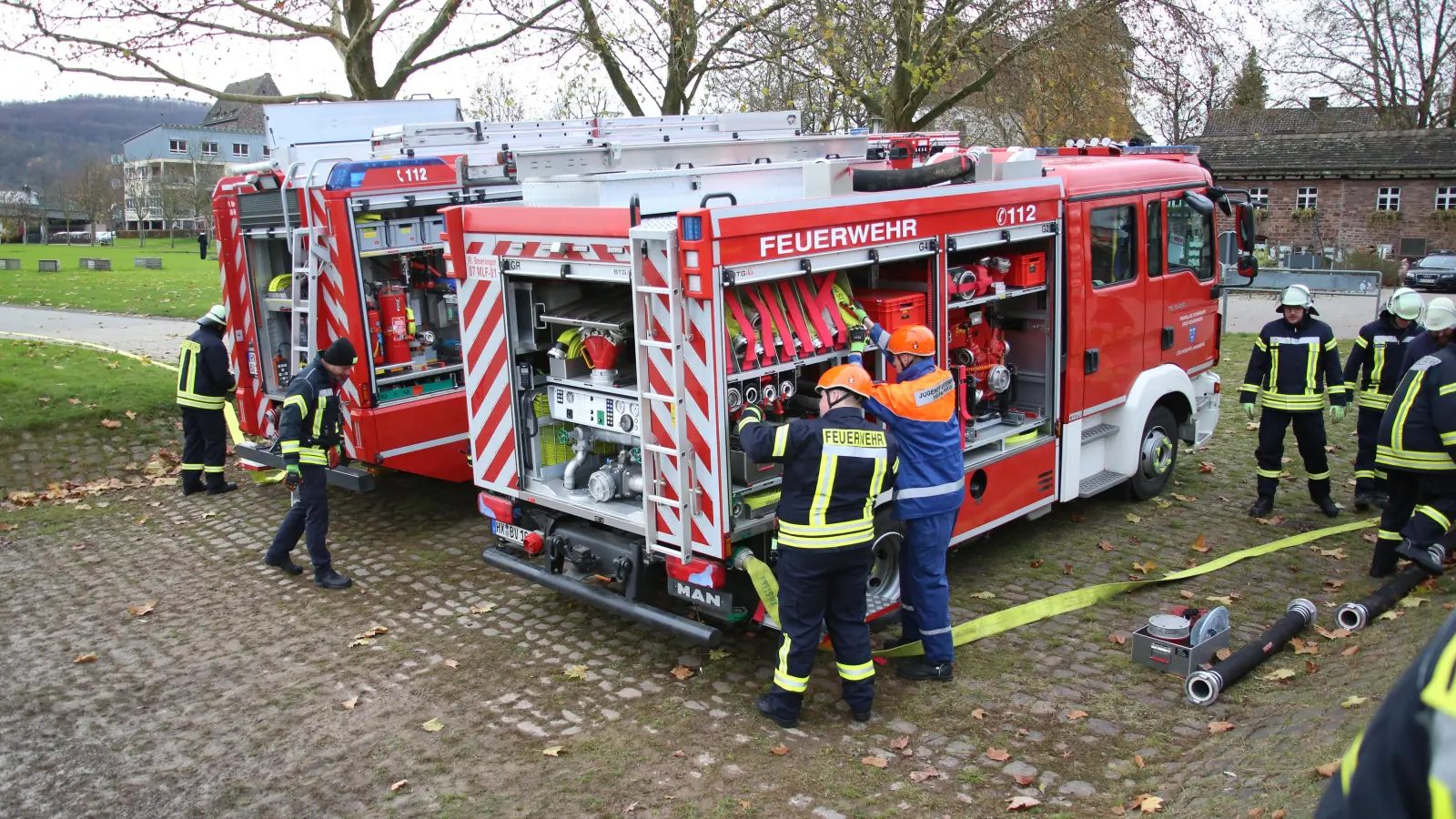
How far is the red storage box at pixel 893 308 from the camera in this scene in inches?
246

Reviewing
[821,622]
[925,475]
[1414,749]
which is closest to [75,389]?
[821,622]

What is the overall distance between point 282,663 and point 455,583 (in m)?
1.43

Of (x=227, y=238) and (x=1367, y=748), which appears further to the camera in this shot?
(x=227, y=238)

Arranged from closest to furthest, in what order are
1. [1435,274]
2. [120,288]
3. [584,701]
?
[584,701] → [120,288] → [1435,274]

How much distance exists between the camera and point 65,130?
107 m

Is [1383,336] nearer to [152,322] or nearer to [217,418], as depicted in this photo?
[217,418]

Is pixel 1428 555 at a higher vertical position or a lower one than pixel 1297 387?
lower

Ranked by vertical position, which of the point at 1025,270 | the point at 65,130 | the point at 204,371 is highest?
the point at 65,130

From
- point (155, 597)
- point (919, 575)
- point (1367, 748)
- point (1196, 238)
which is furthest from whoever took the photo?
point (1196, 238)

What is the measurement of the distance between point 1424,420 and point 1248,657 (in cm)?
218

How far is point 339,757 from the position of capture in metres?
5.24

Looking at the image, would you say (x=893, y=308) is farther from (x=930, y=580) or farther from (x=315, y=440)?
(x=315, y=440)

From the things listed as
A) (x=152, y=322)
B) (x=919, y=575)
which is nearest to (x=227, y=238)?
(x=919, y=575)

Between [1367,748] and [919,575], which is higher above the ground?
[1367,748]
